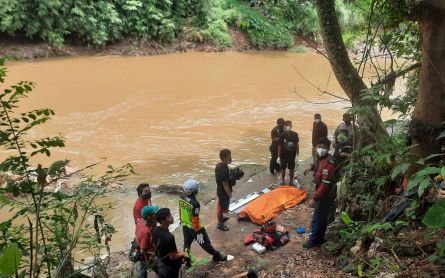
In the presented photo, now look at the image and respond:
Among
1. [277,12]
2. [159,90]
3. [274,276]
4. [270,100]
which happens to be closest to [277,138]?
[274,276]

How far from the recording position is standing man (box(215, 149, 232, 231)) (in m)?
6.38

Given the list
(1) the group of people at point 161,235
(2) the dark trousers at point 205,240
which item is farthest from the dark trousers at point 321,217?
(1) the group of people at point 161,235

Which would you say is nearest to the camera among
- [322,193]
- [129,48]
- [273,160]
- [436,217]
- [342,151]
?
[436,217]

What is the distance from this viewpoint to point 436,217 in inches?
85.8

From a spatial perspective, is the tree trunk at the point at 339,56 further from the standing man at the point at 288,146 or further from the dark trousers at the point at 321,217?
the standing man at the point at 288,146

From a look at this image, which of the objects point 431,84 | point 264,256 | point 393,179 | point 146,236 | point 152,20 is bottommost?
point 264,256

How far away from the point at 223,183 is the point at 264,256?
133 centimetres

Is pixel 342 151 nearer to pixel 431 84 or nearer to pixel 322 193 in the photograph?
pixel 322 193

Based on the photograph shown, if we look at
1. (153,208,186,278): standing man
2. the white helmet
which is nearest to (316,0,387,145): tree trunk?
the white helmet

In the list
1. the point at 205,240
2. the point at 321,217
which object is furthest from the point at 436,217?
the point at 205,240

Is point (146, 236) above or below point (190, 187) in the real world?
below

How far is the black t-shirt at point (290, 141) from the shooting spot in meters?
7.95

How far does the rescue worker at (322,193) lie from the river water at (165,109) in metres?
3.23

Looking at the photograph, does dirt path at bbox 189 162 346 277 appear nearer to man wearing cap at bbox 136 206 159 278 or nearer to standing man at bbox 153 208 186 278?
standing man at bbox 153 208 186 278
